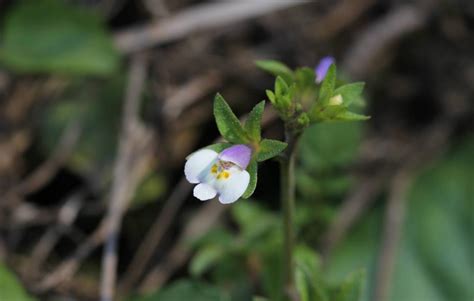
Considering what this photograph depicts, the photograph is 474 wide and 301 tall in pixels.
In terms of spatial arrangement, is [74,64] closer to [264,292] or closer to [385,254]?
[264,292]

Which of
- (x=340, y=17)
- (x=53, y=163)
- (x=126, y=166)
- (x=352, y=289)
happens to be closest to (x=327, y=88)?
(x=352, y=289)

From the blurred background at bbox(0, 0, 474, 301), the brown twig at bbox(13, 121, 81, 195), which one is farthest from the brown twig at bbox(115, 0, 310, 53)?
the brown twig at bbox(13, 121, 81, 195)

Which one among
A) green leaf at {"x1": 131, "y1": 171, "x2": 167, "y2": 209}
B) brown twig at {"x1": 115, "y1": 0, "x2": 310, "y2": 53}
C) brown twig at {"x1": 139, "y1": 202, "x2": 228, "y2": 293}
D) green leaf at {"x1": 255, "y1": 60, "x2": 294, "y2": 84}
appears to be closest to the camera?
green leaf at {"x1": 255, "y1": 60, "x2": 294, "y2": 84}

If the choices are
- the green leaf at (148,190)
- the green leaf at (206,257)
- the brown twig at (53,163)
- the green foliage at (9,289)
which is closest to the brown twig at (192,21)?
the brown twig at (53,163)

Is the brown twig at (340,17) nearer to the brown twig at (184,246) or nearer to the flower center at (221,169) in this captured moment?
the brown twig at (184,246)

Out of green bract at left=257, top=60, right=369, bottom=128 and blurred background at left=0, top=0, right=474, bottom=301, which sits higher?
green bract at left=257, top=60, right=369, bottom=128

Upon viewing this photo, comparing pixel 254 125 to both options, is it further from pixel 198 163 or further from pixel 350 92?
pixel 350 92

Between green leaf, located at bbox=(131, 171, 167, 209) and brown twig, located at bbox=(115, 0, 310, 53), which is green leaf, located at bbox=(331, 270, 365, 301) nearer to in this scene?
green leaf, located at bbox=(131, 171, 167, 209)
